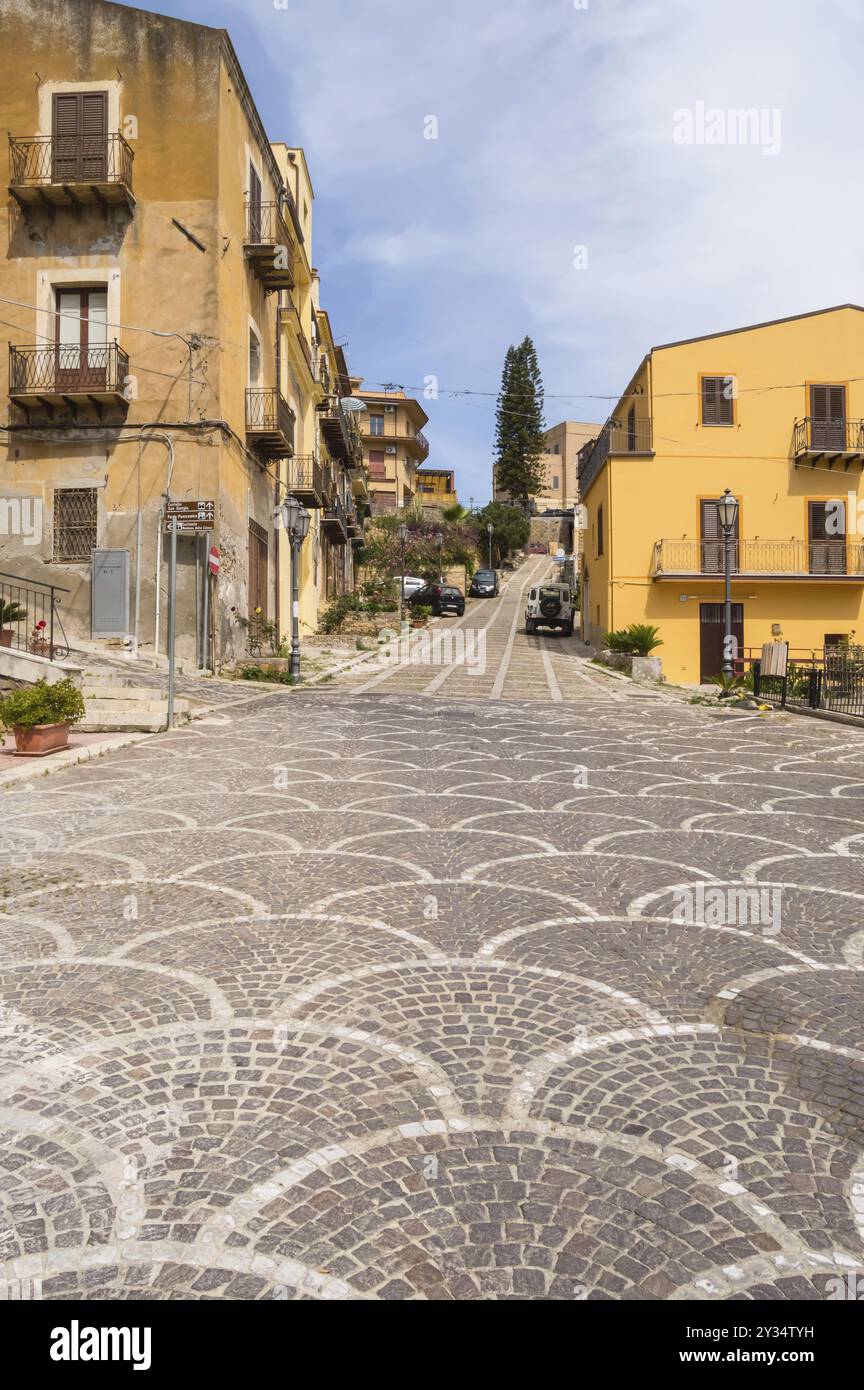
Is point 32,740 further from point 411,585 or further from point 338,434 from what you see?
point 411,585

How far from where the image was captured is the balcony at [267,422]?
20781mm

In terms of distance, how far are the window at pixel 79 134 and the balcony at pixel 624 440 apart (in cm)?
1591

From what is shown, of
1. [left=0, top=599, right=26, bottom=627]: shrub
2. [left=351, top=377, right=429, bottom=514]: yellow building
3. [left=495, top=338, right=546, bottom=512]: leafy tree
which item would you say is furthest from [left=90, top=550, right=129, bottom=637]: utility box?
[left=495, top=338, right=546, bottom=512]: leafy tree

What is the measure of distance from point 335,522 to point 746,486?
15105 mm

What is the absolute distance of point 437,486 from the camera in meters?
85.0

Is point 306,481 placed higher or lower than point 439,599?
higher

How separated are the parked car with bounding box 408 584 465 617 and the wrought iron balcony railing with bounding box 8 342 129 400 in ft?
77.2

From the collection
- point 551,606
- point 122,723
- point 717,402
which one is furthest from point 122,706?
point 551,606

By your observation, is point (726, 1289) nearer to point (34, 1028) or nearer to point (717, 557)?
point (34, 1028)

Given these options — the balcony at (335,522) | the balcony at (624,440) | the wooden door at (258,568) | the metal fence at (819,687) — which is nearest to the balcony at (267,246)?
the wooden door at (258,568)

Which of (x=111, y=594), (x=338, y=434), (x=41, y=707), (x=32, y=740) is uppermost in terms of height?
(x=338, y=434)

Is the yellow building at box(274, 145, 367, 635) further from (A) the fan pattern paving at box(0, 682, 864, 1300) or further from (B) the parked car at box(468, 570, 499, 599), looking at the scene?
(A) the fan pattern paving at box(0, 682, 864, 1300)

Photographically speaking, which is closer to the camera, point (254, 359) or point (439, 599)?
point (254, 359)

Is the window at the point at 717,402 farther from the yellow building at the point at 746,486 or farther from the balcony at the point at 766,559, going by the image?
the balcony at the point at 766,559
